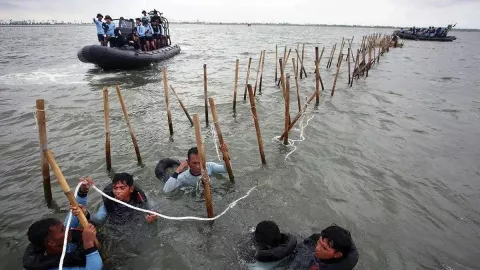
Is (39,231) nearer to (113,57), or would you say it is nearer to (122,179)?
(122,179)

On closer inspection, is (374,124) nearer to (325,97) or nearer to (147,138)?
(325,97)

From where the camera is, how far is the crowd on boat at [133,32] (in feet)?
63.2

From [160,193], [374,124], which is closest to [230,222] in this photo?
[160,193]

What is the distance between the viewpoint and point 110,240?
5.16 meters

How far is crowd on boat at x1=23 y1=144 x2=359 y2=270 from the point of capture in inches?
147

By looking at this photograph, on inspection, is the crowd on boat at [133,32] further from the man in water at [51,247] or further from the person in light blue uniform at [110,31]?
the man in water at [51,247]

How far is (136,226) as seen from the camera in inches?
214

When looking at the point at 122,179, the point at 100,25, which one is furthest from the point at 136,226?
the point at 100,25

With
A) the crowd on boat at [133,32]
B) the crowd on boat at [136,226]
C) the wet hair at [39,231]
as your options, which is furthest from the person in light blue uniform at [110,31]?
the wet hair at [39,231]

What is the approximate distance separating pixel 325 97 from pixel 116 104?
33.0 ft

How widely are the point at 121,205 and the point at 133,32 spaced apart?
18499mm

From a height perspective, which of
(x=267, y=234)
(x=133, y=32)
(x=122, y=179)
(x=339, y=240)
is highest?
(x=133, y=32)

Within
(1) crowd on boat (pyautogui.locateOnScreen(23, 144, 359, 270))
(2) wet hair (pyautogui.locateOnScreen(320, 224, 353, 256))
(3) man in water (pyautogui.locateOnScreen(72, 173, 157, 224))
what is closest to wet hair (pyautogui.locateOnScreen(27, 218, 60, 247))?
(1) crowd on boat (pyautogui.locateOnScreen(23, 144, 359, 270))

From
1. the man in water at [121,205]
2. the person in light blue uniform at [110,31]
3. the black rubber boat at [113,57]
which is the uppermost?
the person in light blue uniform at [110,31]
